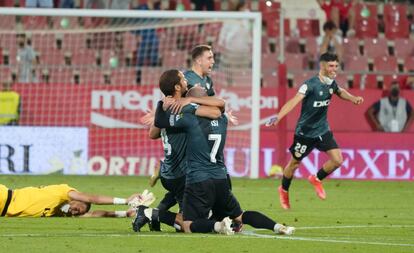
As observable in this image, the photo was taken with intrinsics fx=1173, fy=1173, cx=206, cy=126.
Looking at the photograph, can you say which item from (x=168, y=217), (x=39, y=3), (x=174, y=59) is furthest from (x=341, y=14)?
(x=168, y=217)

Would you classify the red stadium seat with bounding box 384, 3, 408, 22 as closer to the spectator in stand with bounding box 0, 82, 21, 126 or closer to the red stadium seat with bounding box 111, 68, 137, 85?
the red stadium seat with bounding box 111, 68, 137, 85

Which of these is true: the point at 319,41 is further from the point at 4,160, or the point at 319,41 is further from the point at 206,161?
the point at 206,161

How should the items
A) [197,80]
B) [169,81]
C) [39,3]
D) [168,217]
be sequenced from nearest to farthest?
[169,81] → [168,217] → [197,80] → [39,3]

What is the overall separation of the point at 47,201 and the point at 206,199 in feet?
10.4

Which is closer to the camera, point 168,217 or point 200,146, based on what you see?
point 200,146

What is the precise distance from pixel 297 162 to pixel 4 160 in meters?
8.89

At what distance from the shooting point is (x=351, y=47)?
28.1m

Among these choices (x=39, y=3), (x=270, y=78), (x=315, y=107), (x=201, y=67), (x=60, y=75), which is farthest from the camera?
(x=39, y=3)

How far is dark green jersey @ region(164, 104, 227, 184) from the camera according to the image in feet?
38.4

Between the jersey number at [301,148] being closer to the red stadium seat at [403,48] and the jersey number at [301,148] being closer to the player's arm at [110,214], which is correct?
the player's arm at [110,214]

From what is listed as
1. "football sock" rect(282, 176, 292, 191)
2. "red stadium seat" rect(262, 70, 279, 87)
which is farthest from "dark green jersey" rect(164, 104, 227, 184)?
"red stadium seat" rect(262, 70, 279, 87)

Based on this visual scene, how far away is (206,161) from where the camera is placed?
11.7m

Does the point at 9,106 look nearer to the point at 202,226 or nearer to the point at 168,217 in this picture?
the point at 168,217

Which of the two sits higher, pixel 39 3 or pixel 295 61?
pixel 39 3
